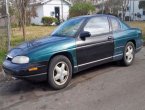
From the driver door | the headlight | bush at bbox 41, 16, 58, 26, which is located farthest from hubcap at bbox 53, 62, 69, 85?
bush at bbox 41, 16, 58, 26

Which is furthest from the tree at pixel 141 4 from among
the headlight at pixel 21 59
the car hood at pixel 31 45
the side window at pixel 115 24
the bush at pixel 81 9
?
the headlight at pixel 21 59

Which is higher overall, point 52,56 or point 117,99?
point 52,56

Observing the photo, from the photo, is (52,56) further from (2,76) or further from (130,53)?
(130,53)

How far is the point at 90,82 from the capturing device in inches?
266

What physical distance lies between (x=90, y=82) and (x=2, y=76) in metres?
2.58

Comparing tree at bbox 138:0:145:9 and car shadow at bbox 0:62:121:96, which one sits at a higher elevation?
tree at bbox 138:0:145:9

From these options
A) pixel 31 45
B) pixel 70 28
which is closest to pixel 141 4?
pixel 70 28

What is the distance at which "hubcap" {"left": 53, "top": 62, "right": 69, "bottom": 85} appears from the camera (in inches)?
246

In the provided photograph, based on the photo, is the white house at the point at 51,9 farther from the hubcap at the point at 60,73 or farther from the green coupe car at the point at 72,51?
the hubcap at the point at 60,73

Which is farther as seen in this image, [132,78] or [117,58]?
[117,58]

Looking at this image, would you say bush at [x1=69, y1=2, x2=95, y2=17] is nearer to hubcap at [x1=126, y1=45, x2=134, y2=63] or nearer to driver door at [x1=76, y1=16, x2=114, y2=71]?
hubcap at [x1=126, y1=45, x2=134, y2=63]

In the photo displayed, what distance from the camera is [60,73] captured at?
6.30 meters

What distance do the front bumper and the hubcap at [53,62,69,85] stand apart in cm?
28

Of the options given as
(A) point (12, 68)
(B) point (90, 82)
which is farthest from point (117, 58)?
(A) point (12, 68)
